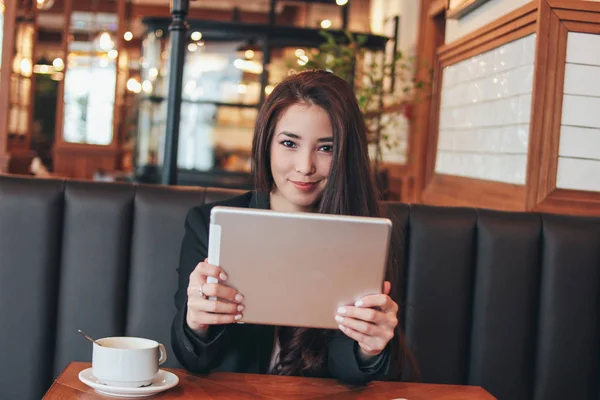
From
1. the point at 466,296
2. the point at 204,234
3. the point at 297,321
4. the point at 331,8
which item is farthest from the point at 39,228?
the point at 331,8

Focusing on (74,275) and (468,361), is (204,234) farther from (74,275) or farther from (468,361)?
(468,361)

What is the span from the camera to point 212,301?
1.34 meters

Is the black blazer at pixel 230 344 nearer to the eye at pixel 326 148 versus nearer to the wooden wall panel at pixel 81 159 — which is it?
the eye at pixel 326 148

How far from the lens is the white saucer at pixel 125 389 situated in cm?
122

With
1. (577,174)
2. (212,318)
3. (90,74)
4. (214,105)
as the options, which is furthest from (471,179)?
(90,74)

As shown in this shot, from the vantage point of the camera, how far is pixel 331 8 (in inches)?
431

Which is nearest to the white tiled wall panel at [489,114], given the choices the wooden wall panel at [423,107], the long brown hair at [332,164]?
the long brown hair at [332,164]

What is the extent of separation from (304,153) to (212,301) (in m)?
0.42

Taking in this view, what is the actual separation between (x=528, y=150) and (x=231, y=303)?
1410mm

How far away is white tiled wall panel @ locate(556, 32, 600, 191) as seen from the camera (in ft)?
7.73

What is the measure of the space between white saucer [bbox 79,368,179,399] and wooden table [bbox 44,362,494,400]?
0.01 metres

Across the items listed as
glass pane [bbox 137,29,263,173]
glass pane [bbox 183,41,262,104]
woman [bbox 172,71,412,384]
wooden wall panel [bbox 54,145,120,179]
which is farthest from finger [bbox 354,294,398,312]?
wooden wall panel [bbox 54,145,120,179]

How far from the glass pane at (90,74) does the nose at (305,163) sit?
918cm

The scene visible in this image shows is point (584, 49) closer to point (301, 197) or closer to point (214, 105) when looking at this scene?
point (301, 197)
